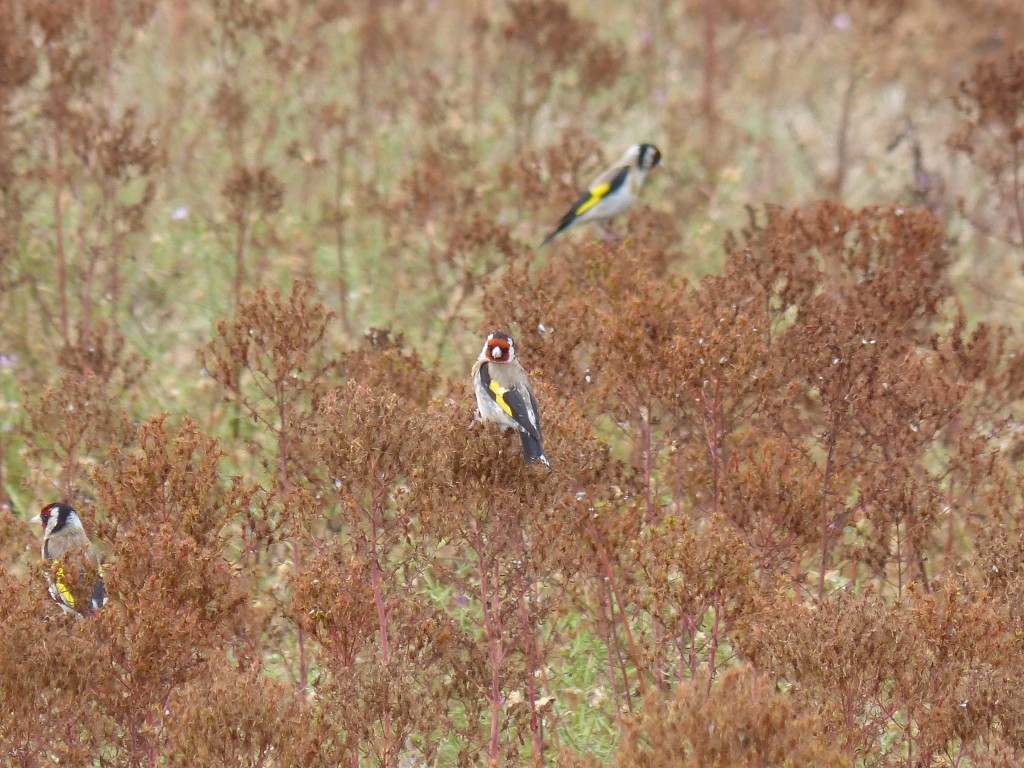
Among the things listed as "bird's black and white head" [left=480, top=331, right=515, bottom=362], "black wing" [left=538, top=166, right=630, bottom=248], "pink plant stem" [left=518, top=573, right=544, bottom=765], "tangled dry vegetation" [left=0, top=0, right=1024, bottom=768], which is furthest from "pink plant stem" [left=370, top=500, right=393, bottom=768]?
"black wing" [left=538, top=166, right=630, bottom=248]

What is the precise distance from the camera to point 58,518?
682 centimetres

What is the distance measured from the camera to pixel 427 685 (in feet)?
18.9

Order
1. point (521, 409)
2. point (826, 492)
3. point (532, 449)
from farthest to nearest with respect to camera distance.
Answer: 1. point (826, 492)
2. point (521, 409)
3. point (532, 449)

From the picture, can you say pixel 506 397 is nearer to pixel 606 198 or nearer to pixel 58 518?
pixel 58 518

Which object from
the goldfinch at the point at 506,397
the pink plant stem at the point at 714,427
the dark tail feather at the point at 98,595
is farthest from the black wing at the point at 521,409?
the dark tail feather at the point at 98,595

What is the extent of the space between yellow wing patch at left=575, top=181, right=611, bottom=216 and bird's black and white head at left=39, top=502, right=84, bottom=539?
4.33 meters

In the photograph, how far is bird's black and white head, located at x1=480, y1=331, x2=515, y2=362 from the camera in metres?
6.27

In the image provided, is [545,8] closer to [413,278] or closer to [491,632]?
[413,278]

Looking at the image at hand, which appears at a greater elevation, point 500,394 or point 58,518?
point 500,394

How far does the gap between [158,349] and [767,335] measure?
571cm

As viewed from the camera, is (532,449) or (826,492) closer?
(532,449)

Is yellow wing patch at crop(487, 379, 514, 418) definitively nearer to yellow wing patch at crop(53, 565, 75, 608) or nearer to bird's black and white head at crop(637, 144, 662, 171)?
yellow wing patch at crop(53, 565, 75, 608)

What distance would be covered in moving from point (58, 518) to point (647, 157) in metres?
5.72

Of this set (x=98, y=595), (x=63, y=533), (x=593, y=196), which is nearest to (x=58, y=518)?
(x=63, y=533)
